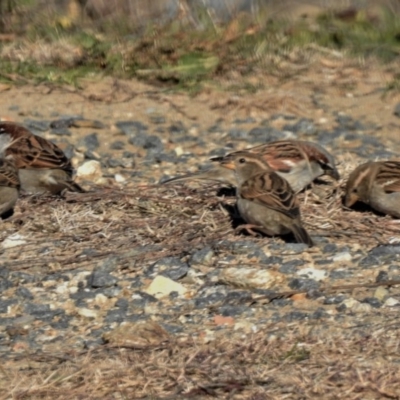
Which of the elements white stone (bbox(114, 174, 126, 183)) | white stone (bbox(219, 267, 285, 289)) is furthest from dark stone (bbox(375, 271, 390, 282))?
white stone (bbox(114, 174, 126, 183))

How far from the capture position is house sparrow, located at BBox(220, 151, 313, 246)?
7203 mm

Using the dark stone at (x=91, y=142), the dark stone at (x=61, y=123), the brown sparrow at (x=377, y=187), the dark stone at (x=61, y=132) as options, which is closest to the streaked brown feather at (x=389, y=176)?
the brown sparrow at (x=377, y=187)

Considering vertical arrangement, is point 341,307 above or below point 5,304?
below

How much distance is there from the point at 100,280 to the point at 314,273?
1.17 metres

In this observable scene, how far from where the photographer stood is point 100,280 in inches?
261

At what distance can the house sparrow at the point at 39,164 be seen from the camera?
862 centimetres

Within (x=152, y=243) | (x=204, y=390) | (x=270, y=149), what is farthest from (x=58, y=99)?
(x=204, y=390)

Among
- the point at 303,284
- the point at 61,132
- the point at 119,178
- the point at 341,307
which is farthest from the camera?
the point at 61,132

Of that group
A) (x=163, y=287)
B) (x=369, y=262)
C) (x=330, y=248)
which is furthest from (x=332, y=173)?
(x=163, y=287)

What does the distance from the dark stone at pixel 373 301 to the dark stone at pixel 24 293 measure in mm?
1776

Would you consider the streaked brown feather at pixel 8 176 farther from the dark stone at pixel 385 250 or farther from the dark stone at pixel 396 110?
the dark stone at pixel 396 110

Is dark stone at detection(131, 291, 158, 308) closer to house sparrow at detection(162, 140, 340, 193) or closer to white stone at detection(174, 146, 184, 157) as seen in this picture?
house sparrow at detection(162, 140, 340, 193)

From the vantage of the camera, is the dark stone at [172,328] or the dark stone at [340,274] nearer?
the dark stone at [172,328]

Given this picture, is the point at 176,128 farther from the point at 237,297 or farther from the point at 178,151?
the point at 237,297
